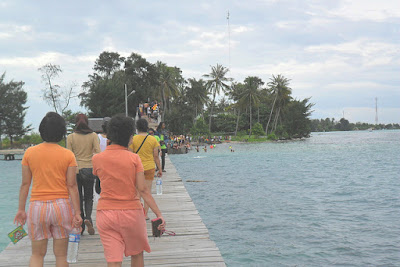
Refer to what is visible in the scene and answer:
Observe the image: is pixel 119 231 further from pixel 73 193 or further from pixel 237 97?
pixel 237 97

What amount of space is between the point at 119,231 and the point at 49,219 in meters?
0.63

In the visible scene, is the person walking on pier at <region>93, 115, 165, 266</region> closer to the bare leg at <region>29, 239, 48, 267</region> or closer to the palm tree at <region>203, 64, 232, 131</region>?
the bare leg at <region>29, 239, 48, 267</region>

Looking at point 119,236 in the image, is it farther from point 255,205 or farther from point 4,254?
point 255,205

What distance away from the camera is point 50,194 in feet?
11.1

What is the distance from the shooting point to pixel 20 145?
60281 millimetres

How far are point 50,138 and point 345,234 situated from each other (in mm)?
9086

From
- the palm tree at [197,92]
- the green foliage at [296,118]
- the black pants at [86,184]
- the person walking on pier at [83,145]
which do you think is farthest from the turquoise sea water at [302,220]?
the green foliage at [296,118]

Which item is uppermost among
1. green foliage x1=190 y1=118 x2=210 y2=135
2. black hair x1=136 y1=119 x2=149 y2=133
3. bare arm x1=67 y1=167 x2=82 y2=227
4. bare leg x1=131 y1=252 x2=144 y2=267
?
green foliage x1=190 y1=118 x2=210 y2=135

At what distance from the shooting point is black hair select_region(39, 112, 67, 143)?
3455mm

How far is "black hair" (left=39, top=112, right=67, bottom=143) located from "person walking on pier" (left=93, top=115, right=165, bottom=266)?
46 centimetres

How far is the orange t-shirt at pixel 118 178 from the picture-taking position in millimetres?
3242

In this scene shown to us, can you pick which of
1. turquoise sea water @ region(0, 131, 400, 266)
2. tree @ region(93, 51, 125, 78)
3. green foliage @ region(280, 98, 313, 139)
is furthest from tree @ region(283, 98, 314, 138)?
turquoise sea water @ region(0, 131, 400, 266)

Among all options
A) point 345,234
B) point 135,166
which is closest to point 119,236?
point 135,166

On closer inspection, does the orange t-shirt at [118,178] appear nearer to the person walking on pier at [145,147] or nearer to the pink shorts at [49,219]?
the pink shorts at [49,219]
